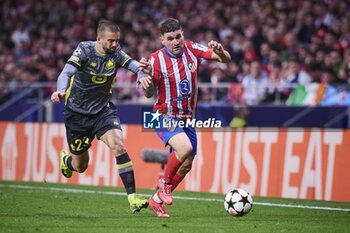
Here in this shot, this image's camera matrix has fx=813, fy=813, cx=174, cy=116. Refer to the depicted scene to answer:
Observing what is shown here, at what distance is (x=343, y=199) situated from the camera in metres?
13.9

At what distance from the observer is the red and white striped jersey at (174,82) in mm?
10500

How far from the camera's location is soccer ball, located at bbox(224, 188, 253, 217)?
9.90m

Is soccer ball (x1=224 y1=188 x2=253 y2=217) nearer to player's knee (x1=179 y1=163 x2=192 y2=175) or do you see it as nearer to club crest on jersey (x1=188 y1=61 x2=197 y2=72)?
player's knee (x1=179 y1=163 x2=192 y2=175)

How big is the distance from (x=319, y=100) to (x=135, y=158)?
408cm

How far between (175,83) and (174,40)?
0.55 meters

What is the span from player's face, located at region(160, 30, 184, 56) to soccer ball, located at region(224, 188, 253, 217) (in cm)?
199

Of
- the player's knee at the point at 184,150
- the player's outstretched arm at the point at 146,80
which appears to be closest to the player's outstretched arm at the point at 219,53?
the player's outstretched arm at the point at 146,80

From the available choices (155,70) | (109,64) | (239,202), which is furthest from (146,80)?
(239,202)

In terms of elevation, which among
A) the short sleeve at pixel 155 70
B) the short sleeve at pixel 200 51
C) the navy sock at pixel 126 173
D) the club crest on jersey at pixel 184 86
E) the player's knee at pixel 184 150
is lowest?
the navy sock at pixel 126 173

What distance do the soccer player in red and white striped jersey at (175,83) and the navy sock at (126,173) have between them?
0.32 m

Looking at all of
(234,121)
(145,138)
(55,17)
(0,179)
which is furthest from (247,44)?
(55,17)

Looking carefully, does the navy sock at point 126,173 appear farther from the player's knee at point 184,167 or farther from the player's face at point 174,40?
the player's face at point 174,40

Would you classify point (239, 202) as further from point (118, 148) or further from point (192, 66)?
point (192, 66)

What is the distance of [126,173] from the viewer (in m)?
10.3
